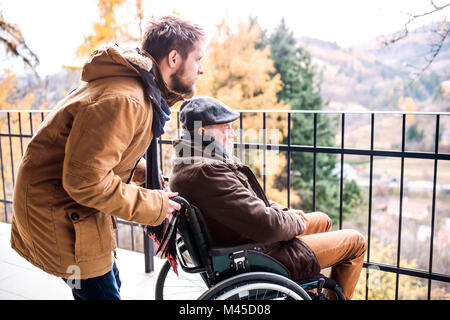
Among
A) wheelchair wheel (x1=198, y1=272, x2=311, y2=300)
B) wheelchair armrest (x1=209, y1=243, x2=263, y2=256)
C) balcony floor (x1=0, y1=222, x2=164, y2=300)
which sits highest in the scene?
wheelchair armrest (x1=209, y1=243, x2=263, y2=256)

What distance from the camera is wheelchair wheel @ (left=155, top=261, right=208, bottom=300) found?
1.83 metres

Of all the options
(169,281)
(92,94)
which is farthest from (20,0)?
(92,94)

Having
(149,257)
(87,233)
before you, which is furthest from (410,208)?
(87,233)

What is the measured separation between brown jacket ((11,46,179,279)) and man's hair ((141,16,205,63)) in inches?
3.7

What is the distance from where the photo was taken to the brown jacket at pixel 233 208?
1456mm

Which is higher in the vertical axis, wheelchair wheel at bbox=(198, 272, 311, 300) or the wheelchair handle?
the wheelchair handle

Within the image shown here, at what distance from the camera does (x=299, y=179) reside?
14664mm

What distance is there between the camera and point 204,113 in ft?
5.04

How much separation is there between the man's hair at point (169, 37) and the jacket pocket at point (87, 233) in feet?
1.89

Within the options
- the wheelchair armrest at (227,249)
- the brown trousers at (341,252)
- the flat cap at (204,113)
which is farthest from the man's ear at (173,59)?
the brown trousers at (341,252)

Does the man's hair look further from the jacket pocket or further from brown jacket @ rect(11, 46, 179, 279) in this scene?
the jacket pocket

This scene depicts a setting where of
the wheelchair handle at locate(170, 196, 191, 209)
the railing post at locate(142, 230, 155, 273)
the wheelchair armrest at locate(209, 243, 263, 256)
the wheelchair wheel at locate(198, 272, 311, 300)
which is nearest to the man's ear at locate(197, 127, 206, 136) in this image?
the wheelchair handle at locate(170, 196, 191, 209)

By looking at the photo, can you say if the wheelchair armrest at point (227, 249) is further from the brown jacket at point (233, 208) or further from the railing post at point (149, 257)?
the railing post at point (149, 257)

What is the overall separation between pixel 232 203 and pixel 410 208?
17972 millimetres
